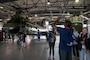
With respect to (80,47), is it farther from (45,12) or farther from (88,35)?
(45,12)

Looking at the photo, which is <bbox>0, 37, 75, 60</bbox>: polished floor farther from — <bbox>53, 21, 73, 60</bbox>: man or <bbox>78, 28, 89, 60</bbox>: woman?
<bbox>53, 21, 73, 60</bbox>: man

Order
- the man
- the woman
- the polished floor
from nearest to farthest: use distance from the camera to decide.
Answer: the man
the woman
the polished floor

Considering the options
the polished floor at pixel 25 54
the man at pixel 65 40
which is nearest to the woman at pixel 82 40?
the man at pixel 65 40

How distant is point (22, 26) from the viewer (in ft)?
27.0

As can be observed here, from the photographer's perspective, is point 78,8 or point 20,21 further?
point 78,8

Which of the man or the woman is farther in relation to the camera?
the woman

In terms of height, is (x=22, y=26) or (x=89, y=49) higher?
(x=22, y=26)

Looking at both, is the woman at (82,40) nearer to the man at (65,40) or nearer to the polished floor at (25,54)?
the man at (65,40)

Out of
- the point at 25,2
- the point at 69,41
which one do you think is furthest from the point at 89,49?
the point at 25,2

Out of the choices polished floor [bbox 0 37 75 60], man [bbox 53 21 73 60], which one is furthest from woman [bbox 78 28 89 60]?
polished floor [bbox 0 37 75 60]

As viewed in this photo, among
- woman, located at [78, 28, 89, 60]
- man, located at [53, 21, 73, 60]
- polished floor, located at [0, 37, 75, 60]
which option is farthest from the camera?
polished floor, located at [0, 37, 75, 60]

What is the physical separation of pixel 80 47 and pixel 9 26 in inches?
111

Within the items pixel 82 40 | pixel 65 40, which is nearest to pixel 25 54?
pixel 82 40

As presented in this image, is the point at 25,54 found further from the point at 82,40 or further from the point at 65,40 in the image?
the point at 65,40
